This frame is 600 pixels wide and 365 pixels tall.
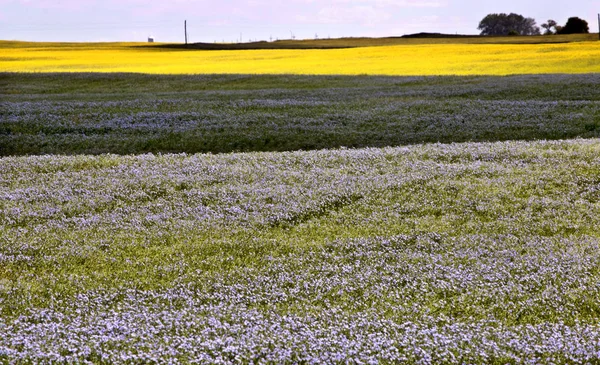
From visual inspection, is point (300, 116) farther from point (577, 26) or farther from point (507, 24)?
point (507, 24)

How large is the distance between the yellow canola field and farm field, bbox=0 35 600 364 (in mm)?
28444

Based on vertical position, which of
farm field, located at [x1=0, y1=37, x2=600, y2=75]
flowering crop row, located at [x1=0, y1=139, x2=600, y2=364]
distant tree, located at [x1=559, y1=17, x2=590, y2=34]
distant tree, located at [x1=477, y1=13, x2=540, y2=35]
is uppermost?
distant tree, located at [x1=477, y1=13, x2=540, y2=35]

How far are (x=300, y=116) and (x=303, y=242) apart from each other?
18.4 meters

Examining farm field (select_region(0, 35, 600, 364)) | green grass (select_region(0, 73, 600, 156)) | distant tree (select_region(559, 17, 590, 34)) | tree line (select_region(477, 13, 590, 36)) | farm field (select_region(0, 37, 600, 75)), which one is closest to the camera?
farm field (select_region(0, 35, 600, 364))

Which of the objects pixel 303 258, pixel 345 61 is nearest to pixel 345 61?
pixel 345 61

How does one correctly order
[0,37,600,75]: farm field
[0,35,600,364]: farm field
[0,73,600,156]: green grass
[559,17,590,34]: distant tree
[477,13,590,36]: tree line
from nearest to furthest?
[0,35,600,364]: farm field
[0,73,600,156]: green grass
[0,37,600,75]: farm field
[559,17,590,34]: distant tree
[477,13,590,36]: tree line

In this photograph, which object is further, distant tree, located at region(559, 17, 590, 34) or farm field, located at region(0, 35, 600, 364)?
distant tree, located at region(559, 17, 590, 34)

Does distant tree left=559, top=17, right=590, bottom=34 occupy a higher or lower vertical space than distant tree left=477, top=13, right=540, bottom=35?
lower

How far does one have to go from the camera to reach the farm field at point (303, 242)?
8.16 metres

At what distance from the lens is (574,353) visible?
7777mm

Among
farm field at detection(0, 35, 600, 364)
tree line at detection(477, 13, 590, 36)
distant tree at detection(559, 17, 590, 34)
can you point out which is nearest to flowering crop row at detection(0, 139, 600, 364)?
farm field at detection(0, 35, 600, 364)

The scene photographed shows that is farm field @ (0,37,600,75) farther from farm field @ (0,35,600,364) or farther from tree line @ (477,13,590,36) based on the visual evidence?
tree line @ (477,13,590,36)

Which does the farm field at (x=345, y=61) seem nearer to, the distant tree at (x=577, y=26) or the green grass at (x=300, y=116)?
the green grass at (x=300, y=116)

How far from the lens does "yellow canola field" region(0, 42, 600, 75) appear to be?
57031 millimetres
